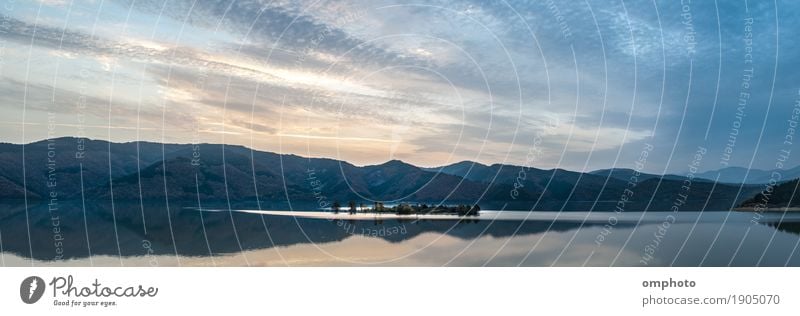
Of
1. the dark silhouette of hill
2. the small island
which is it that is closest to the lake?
the small island

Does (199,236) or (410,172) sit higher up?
(410,172)

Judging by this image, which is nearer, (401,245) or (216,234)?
(401,245)

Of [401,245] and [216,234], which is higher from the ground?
[401,245]

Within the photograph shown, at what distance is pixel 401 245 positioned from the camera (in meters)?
45.4

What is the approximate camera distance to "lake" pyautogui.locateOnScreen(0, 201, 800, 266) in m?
39.2

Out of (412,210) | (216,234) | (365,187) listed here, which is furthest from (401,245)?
(365,187)

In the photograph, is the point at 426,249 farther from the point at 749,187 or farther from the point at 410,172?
the point at 749,187

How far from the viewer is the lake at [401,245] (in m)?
39.2

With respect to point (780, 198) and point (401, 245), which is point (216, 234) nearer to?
point (401, 245)

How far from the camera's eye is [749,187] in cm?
14400

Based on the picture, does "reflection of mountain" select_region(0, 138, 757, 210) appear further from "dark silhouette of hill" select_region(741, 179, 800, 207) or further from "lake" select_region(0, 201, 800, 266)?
"lake" select_region(0, 201, 800, 266)

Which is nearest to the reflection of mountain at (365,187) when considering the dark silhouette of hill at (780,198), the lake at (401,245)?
the dark silhouette of hill at (780,198)
